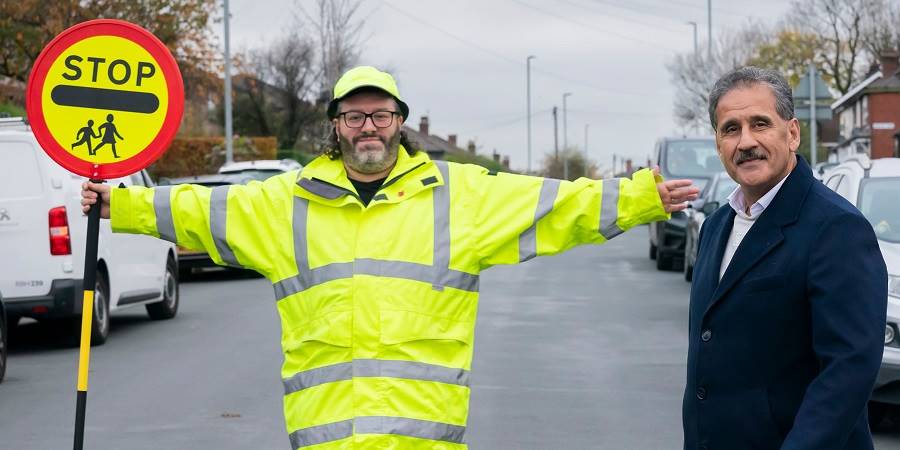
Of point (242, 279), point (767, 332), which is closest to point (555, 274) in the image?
point (242, 279)

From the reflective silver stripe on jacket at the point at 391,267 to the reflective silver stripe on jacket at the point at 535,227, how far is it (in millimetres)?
180

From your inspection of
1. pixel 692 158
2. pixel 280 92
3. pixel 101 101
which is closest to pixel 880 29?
pixel 280 92

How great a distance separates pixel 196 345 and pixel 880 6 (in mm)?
73996

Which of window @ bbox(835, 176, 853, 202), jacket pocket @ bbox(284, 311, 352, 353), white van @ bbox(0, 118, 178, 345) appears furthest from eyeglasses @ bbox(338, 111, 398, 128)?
white van @ bbox(0, 118, 178, 345)

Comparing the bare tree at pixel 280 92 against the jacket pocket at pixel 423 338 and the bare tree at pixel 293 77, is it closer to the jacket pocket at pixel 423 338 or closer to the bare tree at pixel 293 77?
the bare tree at pixel 293 77

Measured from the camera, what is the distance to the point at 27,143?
1316 centimetres

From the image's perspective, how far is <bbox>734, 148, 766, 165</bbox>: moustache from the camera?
3.82 metres

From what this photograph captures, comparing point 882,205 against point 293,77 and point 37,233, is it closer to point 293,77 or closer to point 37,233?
point 37,233

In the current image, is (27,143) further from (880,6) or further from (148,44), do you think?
(880,6)

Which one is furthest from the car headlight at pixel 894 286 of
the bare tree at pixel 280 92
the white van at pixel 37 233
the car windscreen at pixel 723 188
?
the bare tree at pixel 280 92

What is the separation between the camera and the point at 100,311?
13.8m

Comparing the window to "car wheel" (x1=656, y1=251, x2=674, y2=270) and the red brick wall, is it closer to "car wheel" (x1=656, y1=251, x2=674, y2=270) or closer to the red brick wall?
"car wheel" (x1=656, y1=251, x2=674, y2=270)

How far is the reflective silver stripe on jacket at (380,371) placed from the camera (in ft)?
14.4

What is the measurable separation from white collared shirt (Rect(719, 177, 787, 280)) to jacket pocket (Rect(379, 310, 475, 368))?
0.82 m
